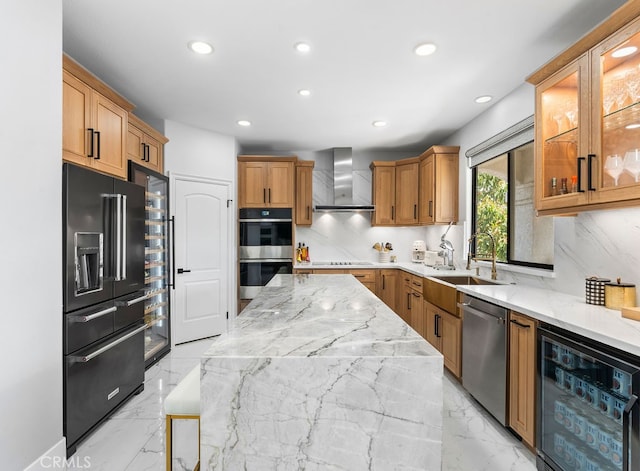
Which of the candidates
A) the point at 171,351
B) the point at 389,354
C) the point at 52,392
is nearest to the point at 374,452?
the point at 389,354

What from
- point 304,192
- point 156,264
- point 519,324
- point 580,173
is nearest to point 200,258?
point 156,264

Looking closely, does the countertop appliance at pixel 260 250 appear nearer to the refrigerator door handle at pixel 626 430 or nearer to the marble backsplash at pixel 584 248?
the marble backsplash at pixel 584 248

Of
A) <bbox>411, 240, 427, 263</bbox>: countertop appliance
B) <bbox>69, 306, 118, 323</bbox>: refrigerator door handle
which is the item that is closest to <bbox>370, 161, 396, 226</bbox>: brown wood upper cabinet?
<bbox>411, 240, 427, 263</bbox>: countertop appliance

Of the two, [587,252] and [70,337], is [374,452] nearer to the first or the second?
[70,337]

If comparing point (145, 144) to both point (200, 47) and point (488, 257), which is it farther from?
point (488, 257)

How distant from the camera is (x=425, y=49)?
230cm

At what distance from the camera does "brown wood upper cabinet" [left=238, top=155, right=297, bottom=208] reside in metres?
4.62

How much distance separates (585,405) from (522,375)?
1.40ft

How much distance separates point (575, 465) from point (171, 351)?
142 inches

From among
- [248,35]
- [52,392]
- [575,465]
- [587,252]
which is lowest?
[575,465]

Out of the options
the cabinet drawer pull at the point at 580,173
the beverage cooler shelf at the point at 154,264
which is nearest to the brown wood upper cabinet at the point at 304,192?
the beverage cooler shelf at the point at 154,264

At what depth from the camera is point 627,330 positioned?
4.69 ft

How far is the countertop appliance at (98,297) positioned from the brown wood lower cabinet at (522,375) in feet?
8.52

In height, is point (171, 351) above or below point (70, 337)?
below
